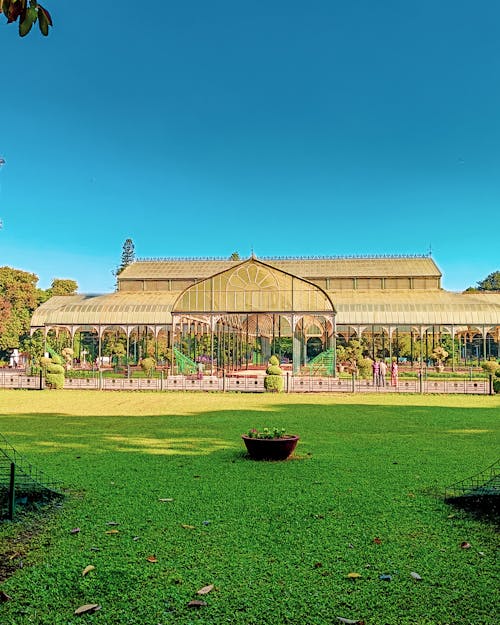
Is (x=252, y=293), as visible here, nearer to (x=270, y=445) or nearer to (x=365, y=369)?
(x=365, y=369)

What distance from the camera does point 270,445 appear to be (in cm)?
933

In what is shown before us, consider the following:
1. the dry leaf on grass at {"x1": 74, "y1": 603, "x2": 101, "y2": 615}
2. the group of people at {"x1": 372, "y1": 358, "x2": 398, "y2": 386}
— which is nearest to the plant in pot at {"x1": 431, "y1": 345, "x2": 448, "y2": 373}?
the group of people at {"x1": 372, "y1": 358, "x2": 398, "y2": 386}

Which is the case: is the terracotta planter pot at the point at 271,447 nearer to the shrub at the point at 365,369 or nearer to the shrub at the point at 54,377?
the shrub at the point at 54,377

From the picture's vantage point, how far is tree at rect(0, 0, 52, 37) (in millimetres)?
2852

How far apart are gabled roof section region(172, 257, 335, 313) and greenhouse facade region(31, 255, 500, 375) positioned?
0.06m

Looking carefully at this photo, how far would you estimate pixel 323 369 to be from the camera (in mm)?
31734

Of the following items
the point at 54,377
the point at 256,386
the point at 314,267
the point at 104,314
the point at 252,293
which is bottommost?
the point at 256,386

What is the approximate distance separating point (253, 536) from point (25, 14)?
15.9 feet

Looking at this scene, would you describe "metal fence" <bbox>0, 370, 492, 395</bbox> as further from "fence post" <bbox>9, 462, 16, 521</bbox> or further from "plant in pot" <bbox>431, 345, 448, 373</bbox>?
"fence post" <bbox>9, 462, 16, 521</bbox>

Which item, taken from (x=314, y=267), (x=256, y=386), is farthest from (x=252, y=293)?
(x=314, y=267)

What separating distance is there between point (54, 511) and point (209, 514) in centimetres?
181

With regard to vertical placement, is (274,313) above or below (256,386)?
above

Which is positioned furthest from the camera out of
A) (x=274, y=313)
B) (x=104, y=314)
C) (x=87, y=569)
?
(x=104, y=314)

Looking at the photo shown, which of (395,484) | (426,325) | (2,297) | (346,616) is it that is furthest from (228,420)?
(2,297)
